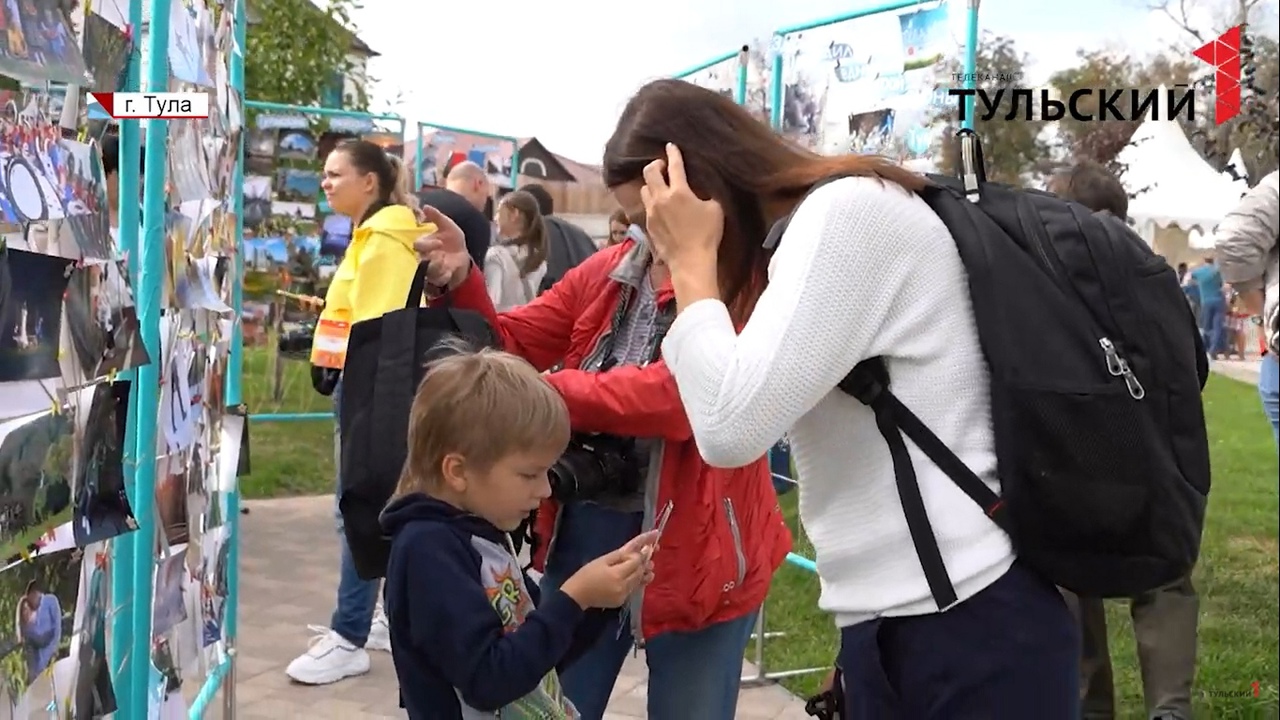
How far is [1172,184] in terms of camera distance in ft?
50.8

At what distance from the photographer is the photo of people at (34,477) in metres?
1.69

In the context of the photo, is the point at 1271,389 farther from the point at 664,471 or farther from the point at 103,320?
the point at 103,320

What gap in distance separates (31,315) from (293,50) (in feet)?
40.4

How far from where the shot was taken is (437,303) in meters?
2.73

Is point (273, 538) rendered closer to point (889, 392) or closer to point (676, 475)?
point (676, 475)

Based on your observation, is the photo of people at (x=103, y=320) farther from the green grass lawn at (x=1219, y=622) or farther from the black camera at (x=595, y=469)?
the green grass lawn at (x=1219, y=622)

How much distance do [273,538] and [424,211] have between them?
4682 mm

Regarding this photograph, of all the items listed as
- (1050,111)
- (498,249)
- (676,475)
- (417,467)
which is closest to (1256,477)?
(1050,111)

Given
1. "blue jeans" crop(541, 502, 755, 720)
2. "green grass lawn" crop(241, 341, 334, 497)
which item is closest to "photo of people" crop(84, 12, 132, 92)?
"blue jeans" crop(541, 502, 755, 720)

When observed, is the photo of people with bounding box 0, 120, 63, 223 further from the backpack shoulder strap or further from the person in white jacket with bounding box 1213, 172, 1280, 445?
the person in white jacket with bounding box 1213, 172, 1280, 445

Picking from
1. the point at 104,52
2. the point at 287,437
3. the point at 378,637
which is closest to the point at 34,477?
the point at 104,52

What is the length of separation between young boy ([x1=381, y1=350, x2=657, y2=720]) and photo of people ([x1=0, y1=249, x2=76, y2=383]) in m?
0.56

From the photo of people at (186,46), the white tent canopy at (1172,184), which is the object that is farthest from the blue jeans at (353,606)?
the white tent canopy at (1172,184)

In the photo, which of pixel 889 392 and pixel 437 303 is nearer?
pixel 889 392
